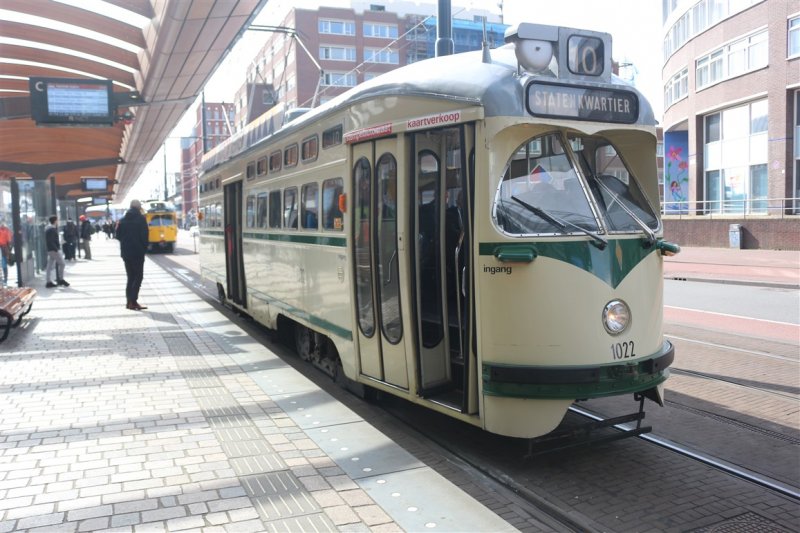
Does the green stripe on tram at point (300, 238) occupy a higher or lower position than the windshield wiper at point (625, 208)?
lower

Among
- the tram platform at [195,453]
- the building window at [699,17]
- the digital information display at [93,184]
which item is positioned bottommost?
the tram platform at [195,453]

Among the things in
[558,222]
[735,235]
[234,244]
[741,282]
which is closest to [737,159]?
[735,235]

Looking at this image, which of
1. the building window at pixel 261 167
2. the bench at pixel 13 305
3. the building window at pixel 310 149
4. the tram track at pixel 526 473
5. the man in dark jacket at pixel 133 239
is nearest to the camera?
the tram track at pixel 526 473

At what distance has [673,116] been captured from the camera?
40938 millimetres

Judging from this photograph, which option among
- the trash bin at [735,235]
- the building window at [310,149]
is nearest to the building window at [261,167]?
the building window at [310,149]

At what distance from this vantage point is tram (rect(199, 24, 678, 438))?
4.71 m

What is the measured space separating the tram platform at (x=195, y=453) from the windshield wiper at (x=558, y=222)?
1.89 m

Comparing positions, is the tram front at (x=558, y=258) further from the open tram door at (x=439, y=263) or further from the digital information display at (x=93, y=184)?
the digital information display at (x=93, y=184)

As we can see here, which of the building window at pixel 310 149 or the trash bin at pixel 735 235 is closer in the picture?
the building window at pixel 310 149

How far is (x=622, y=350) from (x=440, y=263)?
152 cm

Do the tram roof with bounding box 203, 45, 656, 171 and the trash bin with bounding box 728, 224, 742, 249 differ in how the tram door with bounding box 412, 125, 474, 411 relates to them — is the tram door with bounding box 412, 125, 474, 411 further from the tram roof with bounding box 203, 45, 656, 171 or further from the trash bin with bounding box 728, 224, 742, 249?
the trash bin with bounding box 728, 224, 742, 249

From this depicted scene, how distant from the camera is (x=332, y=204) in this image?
22.3 ft

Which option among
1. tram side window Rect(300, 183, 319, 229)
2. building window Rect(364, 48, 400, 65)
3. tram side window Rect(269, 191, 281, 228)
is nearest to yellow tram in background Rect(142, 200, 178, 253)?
tram side window Rect(269, 191, 281, 228)

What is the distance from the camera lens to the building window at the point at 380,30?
7225 cm
